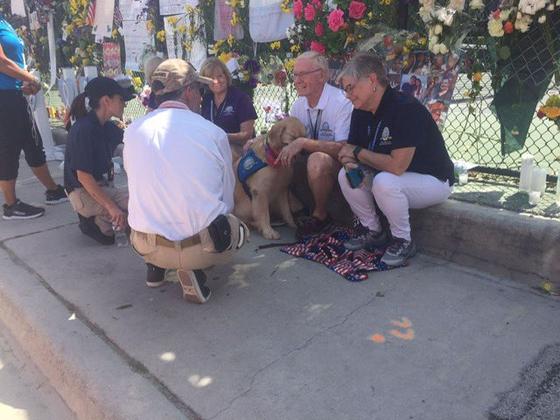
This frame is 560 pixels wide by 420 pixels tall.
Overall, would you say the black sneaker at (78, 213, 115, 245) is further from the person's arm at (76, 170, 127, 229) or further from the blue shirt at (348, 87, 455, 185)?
the blue shirt at (348, 87, 455, 185)

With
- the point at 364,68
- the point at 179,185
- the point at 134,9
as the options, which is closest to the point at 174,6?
the point at 134,9

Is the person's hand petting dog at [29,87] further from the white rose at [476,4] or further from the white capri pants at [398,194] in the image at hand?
the white rose at [476,4]

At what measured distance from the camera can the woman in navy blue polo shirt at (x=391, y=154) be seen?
3.06 metres

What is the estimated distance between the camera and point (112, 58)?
776cm

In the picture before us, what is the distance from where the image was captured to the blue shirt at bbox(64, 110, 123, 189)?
3477 millimetres

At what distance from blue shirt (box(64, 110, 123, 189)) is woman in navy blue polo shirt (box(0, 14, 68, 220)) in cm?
100

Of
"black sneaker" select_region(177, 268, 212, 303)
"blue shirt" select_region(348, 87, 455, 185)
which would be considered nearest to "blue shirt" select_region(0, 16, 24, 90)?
"black sneaker" select_region(177, 268, 212, 303)

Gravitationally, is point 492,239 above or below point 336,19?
below

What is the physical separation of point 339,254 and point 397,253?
41 cm

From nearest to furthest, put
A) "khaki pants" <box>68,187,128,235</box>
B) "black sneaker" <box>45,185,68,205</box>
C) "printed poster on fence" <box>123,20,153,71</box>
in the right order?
"khaki pants" <box>68,187,128,235</box> → "black sneaker" <box>45,185,68,205</box> → "printed poster on fence" <box>123,20,153,71</box>

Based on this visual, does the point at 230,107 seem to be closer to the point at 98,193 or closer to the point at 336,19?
the point at 336,19

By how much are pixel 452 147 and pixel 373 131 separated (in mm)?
1796

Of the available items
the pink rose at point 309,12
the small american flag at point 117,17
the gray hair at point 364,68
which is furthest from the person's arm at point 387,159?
the small american flag at point 117,17

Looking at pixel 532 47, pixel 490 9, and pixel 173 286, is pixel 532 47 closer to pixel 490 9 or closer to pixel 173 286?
pixel 490 9
